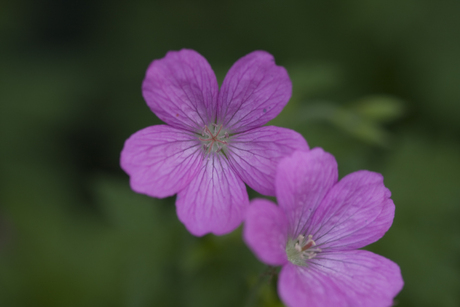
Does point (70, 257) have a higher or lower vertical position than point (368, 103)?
lower

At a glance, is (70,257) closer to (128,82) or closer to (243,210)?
(128,82)

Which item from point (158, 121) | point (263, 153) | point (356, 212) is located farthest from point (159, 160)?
point (158, 121)

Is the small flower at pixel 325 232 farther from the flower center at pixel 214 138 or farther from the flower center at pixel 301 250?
the flower center at pixel 214 138

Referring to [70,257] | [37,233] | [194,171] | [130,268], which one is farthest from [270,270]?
[37,233]

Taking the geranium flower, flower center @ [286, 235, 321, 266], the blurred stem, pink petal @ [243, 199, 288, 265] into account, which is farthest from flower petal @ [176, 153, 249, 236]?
flower center @ [286, 235, 321, 266]

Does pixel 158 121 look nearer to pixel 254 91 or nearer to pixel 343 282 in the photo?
pixel 254 91

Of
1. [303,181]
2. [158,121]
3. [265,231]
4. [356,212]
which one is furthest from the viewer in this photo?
→ [158,121]
